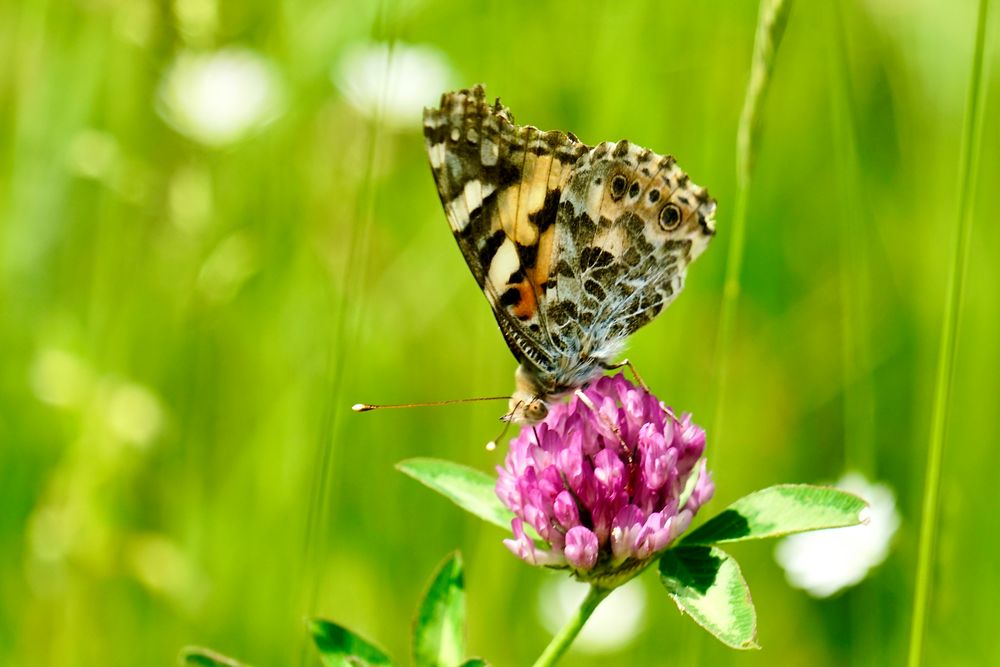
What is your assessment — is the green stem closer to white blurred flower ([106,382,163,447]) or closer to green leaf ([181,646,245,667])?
green leaf ([181,646,245,667])

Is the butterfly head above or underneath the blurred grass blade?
underneath

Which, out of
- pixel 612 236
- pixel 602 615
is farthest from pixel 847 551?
pixel 612 236

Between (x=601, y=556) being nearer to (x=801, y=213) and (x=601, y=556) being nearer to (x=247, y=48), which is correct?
(x=801, y=213)

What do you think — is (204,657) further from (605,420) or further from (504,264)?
(504,264)

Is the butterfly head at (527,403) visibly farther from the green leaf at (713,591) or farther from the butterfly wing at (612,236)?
the green leaf at (713,591)

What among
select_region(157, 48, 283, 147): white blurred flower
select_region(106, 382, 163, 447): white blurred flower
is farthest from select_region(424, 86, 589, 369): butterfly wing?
select_region(157, 48, 283, 147): white blurred flower

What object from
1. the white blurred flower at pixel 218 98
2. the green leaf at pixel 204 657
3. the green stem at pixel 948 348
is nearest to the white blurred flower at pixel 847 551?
the green stem at pixel 948 348
